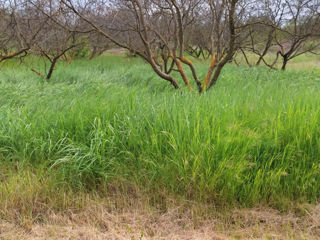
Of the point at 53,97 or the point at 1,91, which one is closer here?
the point at 53,97

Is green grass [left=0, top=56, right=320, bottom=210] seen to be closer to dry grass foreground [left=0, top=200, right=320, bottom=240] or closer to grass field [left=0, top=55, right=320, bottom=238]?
grass field [left=0, top=55, right=320, bottom=238]

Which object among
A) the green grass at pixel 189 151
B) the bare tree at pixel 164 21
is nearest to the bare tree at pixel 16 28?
the bare tree at pixel 164 21

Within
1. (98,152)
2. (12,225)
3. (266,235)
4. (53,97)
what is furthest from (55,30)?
(266,235)

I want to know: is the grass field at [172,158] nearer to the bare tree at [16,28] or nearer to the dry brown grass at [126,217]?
the dry brown grass at [126,217]

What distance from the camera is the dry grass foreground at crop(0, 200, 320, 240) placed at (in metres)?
1.64

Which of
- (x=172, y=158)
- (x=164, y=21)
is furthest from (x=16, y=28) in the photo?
(x=172, y=158)

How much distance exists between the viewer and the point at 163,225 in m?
1.75

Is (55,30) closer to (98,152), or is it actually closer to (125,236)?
(98,152)

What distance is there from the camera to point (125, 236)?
163 centimetres

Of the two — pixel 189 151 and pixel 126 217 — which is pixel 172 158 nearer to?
pixel 189 151

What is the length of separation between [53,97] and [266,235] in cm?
370

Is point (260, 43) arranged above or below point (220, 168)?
above

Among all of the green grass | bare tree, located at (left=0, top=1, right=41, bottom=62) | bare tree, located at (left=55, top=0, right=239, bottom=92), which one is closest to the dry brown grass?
the green grass

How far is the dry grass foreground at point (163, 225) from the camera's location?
1643 millimetres
